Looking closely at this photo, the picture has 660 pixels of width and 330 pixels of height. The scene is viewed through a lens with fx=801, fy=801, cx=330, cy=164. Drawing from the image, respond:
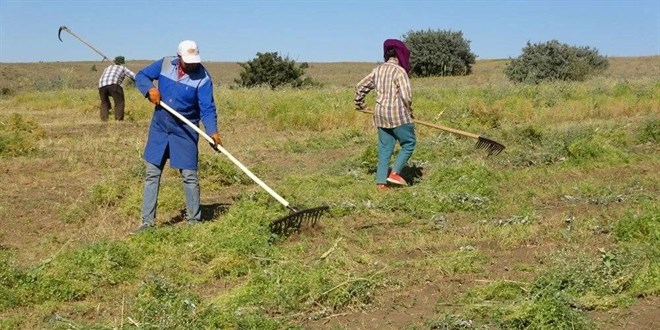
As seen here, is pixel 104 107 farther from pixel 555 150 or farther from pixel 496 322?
pixel 496 322

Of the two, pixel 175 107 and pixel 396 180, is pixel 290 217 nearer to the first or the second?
pixel 175 107

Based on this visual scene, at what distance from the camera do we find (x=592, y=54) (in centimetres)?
3584

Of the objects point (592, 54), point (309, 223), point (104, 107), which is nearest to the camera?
point (309, 223)

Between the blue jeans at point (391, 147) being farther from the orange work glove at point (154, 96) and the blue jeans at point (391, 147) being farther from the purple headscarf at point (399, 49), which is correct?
the orange work glove at point (154, 96)

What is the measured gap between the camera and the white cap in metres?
6.36

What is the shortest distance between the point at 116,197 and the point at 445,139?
5337 millimetres

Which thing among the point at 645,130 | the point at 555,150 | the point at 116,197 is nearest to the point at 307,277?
the point at 116,197

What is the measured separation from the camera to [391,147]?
28.0ft

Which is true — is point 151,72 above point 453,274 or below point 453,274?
above

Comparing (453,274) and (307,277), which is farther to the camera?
(453,274)

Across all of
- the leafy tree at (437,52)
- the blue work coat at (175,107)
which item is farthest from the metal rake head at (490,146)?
the leafy tree at (437,52)

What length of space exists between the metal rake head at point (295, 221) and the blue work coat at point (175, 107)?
1021 mm

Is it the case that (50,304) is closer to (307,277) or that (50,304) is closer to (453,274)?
(307,277)

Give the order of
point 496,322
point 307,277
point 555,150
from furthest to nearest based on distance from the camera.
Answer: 1. point 555,150
2. point 307,277
3. point 496,322
